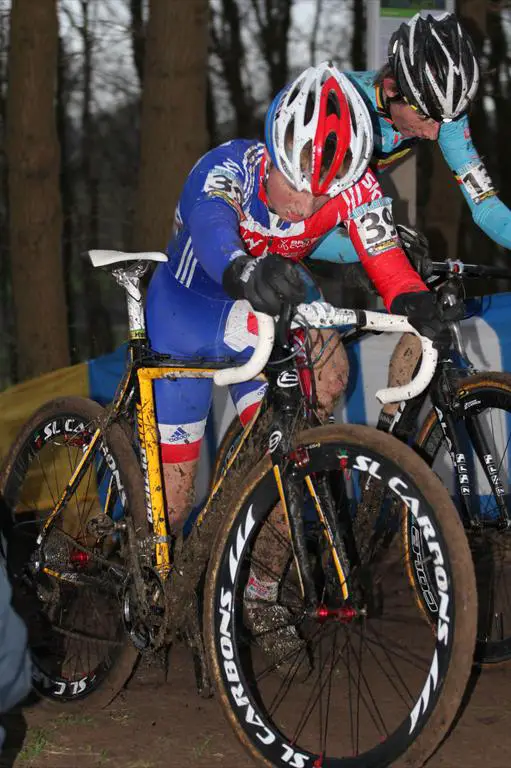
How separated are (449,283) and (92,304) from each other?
43.0 ft

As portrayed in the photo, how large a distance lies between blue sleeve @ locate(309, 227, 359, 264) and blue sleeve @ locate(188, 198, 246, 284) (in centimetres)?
74

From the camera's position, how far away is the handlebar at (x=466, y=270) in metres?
3.92

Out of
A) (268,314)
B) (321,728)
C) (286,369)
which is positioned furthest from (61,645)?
(268,314)

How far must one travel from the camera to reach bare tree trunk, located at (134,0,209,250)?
771cm

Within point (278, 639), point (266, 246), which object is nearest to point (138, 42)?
point (266, 246)

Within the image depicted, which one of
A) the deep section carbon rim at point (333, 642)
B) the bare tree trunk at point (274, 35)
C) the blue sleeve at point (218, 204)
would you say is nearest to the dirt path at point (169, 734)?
the deep section carbon rim at point (333, 642)

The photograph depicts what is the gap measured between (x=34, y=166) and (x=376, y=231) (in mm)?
6346

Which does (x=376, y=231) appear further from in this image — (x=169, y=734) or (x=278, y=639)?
(x=169, y=734)

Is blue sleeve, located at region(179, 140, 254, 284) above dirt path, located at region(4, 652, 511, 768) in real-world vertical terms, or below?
above

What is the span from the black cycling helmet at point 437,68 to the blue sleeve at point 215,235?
0.98m

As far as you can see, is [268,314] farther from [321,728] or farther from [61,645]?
[61,645]

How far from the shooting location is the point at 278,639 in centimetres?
391

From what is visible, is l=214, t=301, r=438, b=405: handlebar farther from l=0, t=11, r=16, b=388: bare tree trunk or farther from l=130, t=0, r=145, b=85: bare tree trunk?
l=130, t=0, r=145, b=85: bare tree trunk

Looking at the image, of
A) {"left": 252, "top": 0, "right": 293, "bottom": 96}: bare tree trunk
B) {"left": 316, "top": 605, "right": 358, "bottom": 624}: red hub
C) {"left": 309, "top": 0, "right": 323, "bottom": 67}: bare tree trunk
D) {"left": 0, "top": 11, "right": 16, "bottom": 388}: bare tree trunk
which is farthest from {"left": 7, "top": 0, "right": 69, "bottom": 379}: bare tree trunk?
{"left": 252, "top": 0, "right": 293, "bottom": 96}: bare tree trunk
